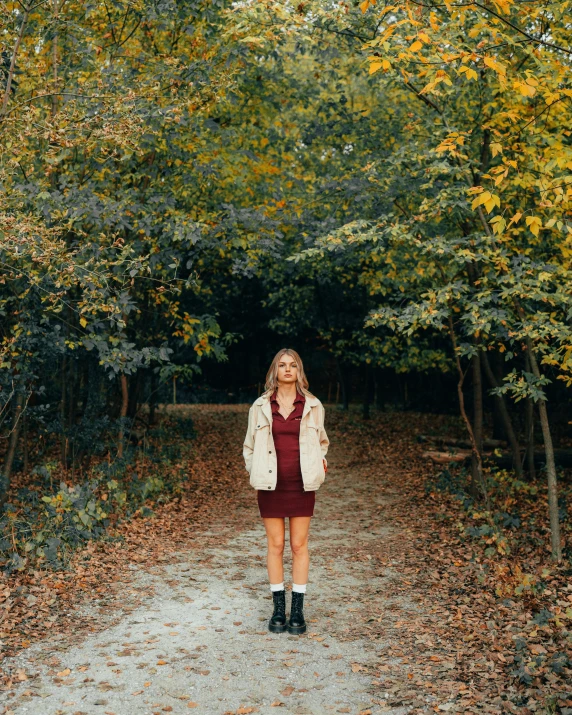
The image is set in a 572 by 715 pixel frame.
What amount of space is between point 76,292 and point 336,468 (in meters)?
7.07

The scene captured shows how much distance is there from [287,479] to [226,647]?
4.39 feet

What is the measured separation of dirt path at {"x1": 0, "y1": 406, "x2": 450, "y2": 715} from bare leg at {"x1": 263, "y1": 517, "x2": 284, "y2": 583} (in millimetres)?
470

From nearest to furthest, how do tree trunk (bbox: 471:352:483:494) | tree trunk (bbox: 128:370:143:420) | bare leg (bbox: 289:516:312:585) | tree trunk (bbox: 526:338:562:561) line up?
bare leg (bbox: 289:516:312:585)
tree trunk (bbox: 526:338:562:561)
tree trunk (bbox: 471:352:483:494)
tree trunk (bbox: 128:370:143:420)

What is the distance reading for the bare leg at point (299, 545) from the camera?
5586 millimetres

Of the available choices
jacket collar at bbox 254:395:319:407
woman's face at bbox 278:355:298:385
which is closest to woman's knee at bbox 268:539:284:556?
jacket collar at bbox 254:395:319:407

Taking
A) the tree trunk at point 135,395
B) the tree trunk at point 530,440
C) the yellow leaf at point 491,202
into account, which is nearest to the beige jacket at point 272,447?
the yellow leaf at point 491,202

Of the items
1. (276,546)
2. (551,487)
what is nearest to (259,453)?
(276,546)

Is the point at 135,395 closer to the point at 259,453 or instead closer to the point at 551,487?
the point at 551,487

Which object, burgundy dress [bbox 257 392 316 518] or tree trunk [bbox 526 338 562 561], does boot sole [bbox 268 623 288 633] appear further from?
tree trunk [bbox 526 338 562 561]

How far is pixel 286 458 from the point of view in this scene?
552 cm

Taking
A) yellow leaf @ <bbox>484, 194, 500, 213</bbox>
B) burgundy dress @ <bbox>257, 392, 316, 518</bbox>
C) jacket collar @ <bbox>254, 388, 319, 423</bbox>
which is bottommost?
burgundy dress @ <bbox>257, 392, 316, 518</bbox>

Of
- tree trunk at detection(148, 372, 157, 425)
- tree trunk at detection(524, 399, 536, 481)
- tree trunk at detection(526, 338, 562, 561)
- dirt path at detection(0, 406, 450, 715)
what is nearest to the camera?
dirt path at detection(0, 406, 450, 715)

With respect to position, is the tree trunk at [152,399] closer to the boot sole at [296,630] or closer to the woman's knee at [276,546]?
the woman's knee at [276,546]

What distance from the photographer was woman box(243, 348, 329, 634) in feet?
18.0
